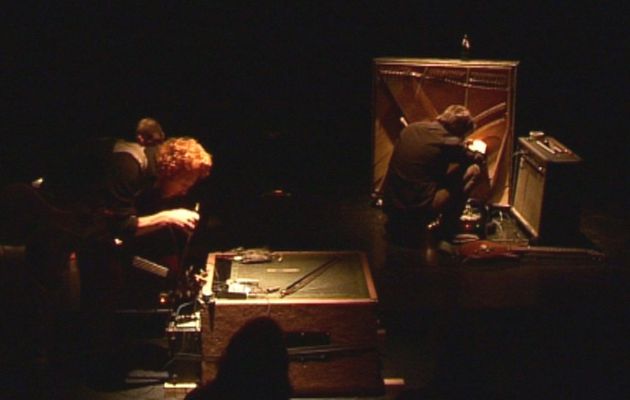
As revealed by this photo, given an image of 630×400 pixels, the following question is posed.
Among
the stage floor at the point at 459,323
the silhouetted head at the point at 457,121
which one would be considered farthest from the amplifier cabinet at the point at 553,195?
the silhouetted head at the point at 457,121

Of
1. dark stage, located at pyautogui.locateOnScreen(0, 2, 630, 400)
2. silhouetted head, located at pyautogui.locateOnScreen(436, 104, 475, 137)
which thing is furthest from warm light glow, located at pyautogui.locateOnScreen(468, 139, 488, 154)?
dark stage, located at pyautogui.locateOnScreen(0, 2, 630, 400)

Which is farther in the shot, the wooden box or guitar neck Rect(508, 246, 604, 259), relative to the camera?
guitar neck Rect(508, 246, 604, 259)

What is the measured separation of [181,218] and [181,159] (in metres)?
0.38

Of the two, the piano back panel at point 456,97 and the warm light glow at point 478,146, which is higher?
the piano back panel at point 456,97

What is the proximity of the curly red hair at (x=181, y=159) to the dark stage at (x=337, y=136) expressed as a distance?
424mm

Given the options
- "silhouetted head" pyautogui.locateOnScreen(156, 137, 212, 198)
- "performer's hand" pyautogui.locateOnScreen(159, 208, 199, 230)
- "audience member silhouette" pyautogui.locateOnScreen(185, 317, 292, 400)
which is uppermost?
"silhouetted head" pyautogui.locateOnScreen(156, 137, 212, 198)

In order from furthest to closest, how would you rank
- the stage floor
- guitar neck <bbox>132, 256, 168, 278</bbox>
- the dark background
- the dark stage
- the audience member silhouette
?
the dark background < the dark stage < guitar neck <bbox>132, 256, 168, 278</bbox> < the stage floor < the audience member silhouette

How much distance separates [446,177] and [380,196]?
1018 millimetres

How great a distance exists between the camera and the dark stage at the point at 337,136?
20.6 ft

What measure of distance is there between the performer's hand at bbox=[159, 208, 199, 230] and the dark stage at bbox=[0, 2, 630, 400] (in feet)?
1.17

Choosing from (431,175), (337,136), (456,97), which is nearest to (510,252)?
(431,175)

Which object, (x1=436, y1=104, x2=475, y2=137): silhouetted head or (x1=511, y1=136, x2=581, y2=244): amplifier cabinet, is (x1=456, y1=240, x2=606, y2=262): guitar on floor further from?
(x1=436, y1=104, x2=475, y2=137): silhouetted head

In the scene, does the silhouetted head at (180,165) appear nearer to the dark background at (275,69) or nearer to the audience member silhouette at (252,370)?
the audience member silhouette at (252,370)

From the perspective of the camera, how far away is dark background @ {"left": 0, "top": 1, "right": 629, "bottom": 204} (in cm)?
1200
